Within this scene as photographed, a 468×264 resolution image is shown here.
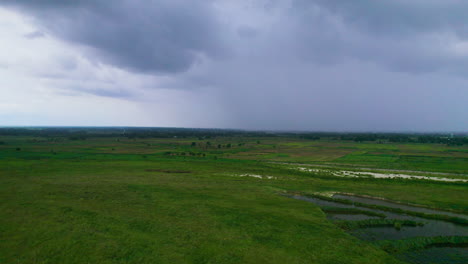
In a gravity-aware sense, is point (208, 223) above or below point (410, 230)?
above

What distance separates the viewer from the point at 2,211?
67.2 feet

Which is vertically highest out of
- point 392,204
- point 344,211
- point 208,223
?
point 208,223

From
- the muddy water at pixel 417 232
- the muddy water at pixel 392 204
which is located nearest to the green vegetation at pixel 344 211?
the muddy water at pixel 417 232

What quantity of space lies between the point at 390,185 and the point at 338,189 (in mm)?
9009

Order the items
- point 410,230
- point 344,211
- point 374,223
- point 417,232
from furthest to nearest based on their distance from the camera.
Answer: point 344,211 → point 374,223 → point 410,230 → point 417,232

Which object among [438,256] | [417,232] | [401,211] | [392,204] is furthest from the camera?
[392,204]

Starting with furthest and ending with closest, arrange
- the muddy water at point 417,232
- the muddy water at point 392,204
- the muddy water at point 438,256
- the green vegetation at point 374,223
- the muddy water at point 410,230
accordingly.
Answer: the muddy water at point 392,204 → the green vegetation at point 374,223 → the muddy water at point 410,230 → the muddy water at point 417,232 → the muddy water at point 438,256

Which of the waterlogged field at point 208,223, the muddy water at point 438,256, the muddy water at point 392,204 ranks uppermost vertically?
the waterlogged field at point 208,223

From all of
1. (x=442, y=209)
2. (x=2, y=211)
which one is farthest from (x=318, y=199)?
(x=2, y=211)

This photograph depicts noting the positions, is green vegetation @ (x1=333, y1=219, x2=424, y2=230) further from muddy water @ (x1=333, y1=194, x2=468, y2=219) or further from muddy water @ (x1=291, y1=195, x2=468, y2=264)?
muddy water @ (x1=333, y1=194, x2=468, y2=219)

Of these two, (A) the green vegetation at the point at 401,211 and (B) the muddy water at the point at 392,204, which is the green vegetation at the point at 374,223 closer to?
(A) the green vegetation at the point at 401,211

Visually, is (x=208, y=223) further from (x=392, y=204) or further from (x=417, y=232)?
(x=392, y=204)

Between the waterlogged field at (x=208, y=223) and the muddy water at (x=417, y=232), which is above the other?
the waterlogged field at (x=208, y=223)

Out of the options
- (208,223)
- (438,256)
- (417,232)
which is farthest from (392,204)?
(208,223)
